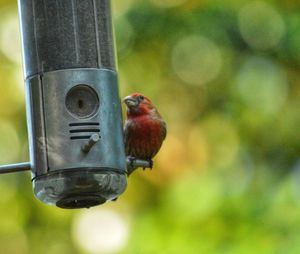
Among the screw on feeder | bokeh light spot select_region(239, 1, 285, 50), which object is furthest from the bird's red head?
bokeh light spot select_region(239, 1, 285, 50)

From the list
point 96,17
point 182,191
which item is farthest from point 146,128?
point 182,191

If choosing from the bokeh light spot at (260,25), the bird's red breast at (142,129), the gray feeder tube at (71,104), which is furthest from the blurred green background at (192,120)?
the gray feeder tube at (71,104)

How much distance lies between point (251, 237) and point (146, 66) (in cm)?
316

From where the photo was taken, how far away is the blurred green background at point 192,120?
13.9m

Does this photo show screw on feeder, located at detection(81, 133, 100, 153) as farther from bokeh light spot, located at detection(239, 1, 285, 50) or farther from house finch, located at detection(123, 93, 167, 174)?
bokeh light spot, located at detection(239, 1, 285, 50)

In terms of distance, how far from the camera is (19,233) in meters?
15.4

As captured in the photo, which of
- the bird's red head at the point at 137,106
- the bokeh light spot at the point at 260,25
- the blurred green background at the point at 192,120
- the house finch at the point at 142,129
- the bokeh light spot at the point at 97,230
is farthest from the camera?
the bokeh light spot at the point at 97,230

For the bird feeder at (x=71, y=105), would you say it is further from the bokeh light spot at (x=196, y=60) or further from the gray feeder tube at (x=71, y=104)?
the bokeh light spot at (x=196, y=60)

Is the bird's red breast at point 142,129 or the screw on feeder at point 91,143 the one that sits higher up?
the screw on feeder at point 91,143

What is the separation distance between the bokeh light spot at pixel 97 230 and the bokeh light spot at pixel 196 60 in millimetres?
1659

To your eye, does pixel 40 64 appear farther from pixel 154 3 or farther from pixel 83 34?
pixel 154 3

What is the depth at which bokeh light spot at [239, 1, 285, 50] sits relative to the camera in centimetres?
1478

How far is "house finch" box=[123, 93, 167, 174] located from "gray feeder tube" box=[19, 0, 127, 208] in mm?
1408

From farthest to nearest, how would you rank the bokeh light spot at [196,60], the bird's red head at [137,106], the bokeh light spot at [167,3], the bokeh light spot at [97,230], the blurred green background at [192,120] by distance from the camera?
the bokeh light spot at [196,60] → the bokeh light spot at [167,3] → the bokeh light spot at [97,230] → the blurred green background at [192,120] → the bird's red head at [137,106]
